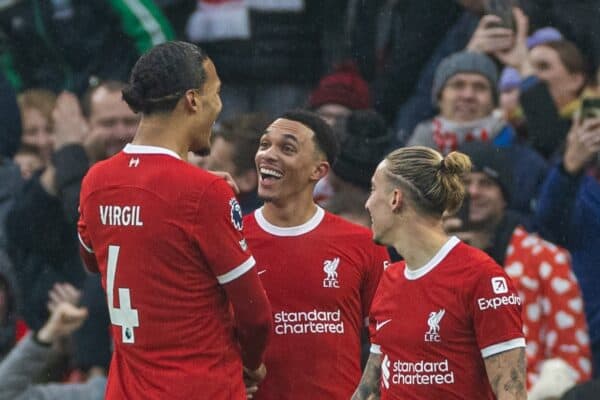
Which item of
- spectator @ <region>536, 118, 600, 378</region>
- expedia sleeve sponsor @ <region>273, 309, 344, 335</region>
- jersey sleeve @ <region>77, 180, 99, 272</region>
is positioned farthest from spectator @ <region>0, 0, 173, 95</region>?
jersey sleeve @ <region>77, 180, 99, 272</region>

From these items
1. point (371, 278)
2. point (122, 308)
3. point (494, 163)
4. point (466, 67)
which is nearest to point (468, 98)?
point (466, 67)

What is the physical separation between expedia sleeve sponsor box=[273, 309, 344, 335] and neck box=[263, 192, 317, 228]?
378mm

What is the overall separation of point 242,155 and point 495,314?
118 inches

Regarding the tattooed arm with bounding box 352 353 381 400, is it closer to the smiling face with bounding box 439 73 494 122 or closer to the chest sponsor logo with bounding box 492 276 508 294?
the chest sponsor logo with bounding box 492 276 508 294

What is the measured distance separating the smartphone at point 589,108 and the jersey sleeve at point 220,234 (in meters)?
3.01

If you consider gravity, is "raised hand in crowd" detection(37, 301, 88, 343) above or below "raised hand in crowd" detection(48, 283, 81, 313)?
above

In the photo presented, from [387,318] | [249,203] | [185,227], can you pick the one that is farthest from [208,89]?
[249,203]

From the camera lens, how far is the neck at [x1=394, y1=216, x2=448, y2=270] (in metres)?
5.46

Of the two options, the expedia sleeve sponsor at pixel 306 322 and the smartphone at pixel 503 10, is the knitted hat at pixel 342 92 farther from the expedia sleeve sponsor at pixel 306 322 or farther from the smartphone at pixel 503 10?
the expedia sleeve sponsor at pixel 306 322

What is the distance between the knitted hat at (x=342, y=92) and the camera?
9211 mm

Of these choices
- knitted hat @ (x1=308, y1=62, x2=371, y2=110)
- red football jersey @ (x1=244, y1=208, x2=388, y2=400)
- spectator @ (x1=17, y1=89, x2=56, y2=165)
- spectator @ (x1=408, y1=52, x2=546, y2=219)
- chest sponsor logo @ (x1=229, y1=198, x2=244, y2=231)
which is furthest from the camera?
spectator @ (x1=17, y1=89, x2=56, y2=165)

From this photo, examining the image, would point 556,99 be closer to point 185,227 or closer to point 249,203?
point 249,203

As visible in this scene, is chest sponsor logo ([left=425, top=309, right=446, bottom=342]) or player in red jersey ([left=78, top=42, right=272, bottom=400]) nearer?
player in red jersey ([left=78, top=42, right=272, bottom=400])

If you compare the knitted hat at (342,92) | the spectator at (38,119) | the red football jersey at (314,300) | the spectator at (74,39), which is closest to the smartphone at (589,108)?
the knitted hat at (342,92)
